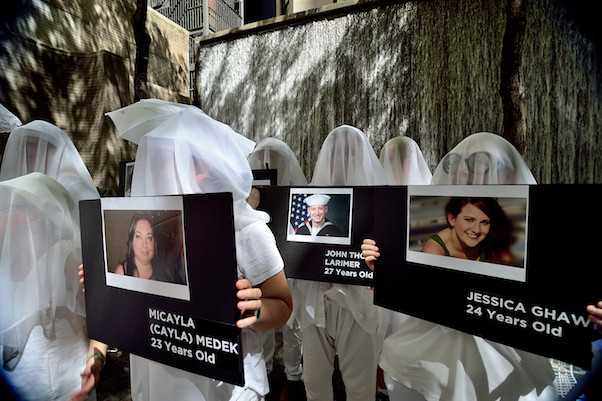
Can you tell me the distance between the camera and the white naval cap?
184cm

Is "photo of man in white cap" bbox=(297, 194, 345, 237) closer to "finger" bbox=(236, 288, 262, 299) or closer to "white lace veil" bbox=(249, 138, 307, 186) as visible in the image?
"finger" bbox=(236, 288, 262, 299)

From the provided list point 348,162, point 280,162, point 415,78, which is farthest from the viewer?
point 415,78

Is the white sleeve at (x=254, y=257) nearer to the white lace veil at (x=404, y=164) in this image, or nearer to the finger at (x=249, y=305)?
the finger at (x=249, y=305)

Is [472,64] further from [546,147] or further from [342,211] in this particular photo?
[342,211]

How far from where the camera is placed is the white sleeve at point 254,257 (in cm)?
115

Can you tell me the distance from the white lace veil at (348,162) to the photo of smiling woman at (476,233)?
0.97 metres

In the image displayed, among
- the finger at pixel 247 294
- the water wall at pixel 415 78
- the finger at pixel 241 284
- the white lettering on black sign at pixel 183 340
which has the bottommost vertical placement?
the white lettering on black sign at pixel 183 340

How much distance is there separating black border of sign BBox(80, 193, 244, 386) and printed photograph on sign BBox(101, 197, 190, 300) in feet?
0.09

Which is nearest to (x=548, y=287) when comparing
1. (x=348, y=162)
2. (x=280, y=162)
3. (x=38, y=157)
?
(x=348, y=162)

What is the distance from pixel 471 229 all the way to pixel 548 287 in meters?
0.26

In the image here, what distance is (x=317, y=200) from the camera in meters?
1.86

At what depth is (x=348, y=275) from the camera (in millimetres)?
1767

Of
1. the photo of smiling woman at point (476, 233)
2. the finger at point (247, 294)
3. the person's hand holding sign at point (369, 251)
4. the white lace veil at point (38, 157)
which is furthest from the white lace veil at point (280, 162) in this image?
the finger at point (247, 294)

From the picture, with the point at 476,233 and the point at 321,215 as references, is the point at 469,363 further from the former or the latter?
the point at 321,215
